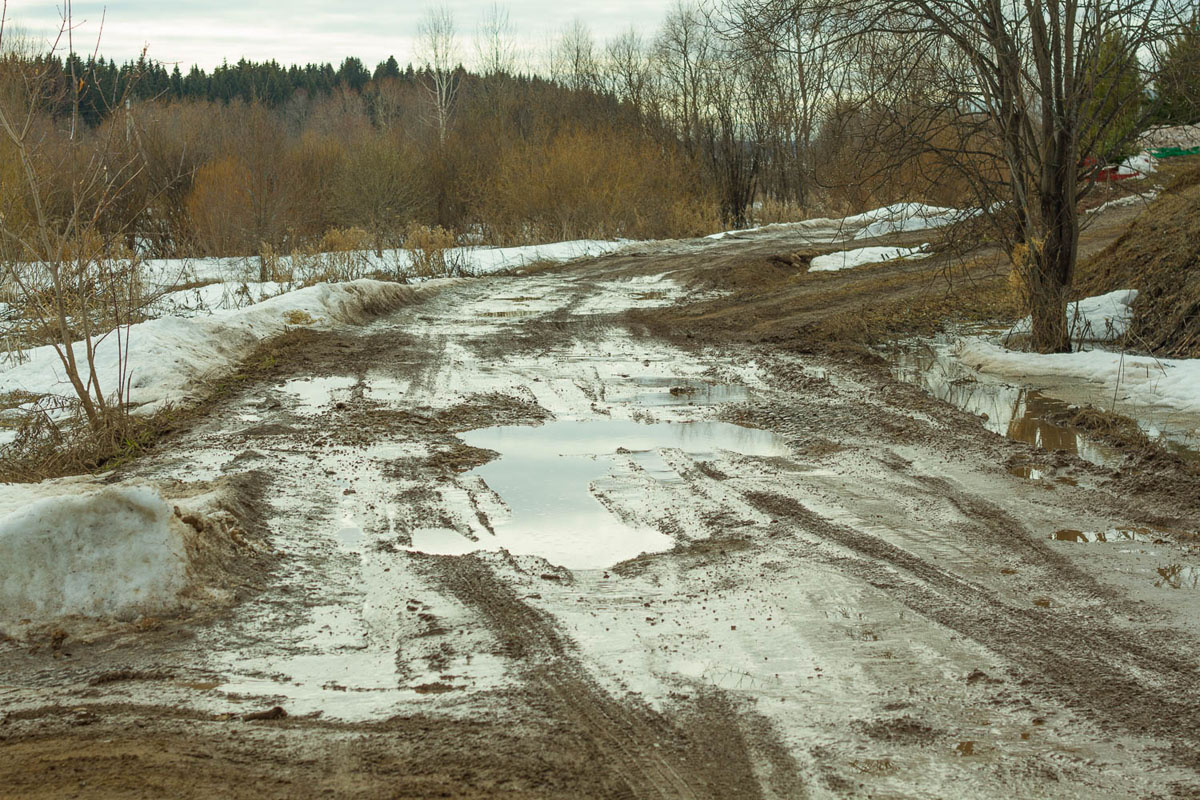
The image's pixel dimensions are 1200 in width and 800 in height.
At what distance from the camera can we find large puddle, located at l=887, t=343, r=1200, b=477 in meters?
7.84

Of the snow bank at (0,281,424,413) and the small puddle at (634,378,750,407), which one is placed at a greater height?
the snow bank at (0,281,424,413)

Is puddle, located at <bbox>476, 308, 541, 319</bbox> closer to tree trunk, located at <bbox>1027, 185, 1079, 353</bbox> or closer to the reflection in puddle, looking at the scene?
the reflection in puddle

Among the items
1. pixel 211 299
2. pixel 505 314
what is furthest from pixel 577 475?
pixel 211 299

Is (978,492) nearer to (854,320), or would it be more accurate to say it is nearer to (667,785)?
(667,785)

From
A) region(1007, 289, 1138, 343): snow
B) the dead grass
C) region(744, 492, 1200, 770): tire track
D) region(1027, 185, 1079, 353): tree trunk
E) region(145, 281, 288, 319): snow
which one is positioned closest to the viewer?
region(744, 492, 1200, 770): tire track

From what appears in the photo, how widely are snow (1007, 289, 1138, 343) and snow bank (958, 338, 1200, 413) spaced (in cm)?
59

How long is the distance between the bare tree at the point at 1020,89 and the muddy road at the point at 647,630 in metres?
3.64

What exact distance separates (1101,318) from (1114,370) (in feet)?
9.22

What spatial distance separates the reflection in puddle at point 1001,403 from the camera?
26.2 ft

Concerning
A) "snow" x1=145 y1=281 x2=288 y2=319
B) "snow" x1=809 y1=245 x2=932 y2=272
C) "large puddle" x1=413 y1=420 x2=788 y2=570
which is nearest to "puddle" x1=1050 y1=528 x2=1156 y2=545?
"large puddle" x1=413 y1=420 x2=788 y2=570

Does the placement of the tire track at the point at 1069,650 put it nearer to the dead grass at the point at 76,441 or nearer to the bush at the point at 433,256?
the dead grass at the point at 76,441

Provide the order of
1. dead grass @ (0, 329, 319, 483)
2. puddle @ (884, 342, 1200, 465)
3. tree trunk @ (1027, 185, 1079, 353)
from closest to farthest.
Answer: dead grass @ (0, 329, 319, 483) → puddle @ (884, 342, 1200, 465) → tree trunk @ (1027, 185, 1079, 353)

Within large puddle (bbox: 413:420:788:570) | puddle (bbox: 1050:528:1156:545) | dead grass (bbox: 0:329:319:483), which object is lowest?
puddle (bbox: 1050:528:1156:545)

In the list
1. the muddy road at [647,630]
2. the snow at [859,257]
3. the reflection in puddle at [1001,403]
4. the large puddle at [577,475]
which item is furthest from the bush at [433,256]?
the large puddle at [577,475]
